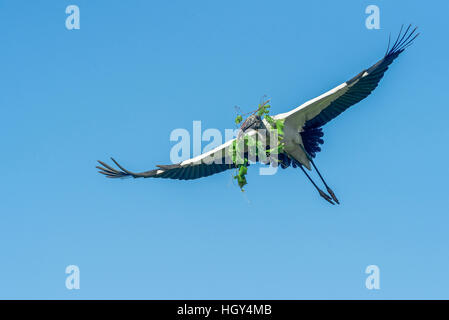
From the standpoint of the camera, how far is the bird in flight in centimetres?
2198

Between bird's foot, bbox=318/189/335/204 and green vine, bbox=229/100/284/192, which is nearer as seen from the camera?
green vine, bbox=229/100/284/192

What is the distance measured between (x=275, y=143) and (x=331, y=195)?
3237 mm

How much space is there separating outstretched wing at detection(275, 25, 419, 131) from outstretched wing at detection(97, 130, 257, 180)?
2.52 m

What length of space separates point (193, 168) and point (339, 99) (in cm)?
577

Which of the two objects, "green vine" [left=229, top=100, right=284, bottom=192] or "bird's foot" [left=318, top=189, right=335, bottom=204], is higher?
"green vine" [left=229, top=100, right=284, bottom=192]

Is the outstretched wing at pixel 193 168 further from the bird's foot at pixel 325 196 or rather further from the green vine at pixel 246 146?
the bird's foot at pixel 325 196

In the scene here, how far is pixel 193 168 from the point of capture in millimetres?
24219

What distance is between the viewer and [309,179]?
2430cm

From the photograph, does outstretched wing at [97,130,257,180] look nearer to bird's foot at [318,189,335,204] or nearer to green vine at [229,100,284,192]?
green vine at [229,100,284,192]

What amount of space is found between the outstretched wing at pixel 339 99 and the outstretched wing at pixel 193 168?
252cm
